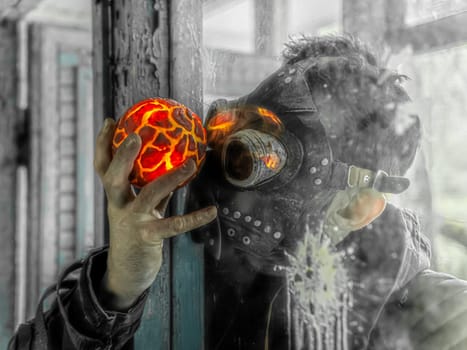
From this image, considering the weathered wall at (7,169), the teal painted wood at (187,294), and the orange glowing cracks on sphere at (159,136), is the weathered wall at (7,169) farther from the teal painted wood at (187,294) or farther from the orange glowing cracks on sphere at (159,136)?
the orange glowing cracks on sphere at (159,136)

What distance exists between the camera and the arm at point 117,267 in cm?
65

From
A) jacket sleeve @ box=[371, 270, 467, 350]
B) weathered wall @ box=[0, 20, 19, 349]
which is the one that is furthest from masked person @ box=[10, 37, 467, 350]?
weathered wall @ box=[0, 20, 19, 349]

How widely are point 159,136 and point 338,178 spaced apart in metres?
0.25

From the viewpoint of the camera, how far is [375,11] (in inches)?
23.1

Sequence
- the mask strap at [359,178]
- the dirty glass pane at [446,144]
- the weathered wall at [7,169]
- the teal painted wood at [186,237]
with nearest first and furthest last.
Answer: the dirty glass pane at [446,144] < the mask strap at [359,178] < the teal painted wood at [186,237] < the weathered wall at [7,169]

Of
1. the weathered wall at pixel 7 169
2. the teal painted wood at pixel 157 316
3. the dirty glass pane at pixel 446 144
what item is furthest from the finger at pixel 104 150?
the weathered wall at pixel 7 169

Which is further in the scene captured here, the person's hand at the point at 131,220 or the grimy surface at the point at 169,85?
the grimy surface at the point at 169,85

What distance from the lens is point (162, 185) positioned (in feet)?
2.13

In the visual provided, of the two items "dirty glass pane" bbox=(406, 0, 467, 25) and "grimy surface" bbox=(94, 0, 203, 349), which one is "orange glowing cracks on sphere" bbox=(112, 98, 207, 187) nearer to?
"grimy surface" bbox=(94, 0, 203, 349)

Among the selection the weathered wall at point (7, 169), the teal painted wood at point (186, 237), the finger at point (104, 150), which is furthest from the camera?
the weathered wall at point (7, 169)

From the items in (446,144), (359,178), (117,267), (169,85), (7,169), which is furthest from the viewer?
(7,169)

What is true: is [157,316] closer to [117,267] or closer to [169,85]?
[117,267]

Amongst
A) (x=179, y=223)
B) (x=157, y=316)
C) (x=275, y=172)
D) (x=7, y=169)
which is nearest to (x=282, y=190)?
(x=275, y=172)

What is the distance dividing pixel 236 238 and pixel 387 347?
0.27m
